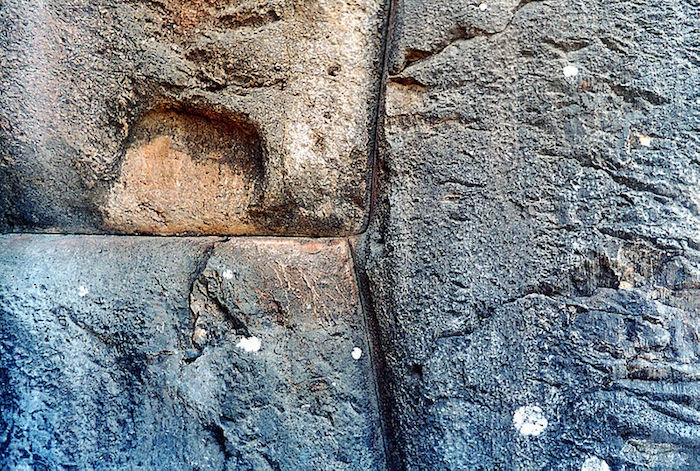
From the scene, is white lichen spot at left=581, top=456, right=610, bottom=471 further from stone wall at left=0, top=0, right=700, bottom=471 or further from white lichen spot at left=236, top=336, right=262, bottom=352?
white lichen spot at left=236, top=336, right=262, bottom=352

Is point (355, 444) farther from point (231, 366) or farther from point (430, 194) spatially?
point (430, 194)

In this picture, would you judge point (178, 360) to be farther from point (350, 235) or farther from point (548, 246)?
point (548, 246)

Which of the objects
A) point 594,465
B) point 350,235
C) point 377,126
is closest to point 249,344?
point 350,235

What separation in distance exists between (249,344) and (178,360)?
0.12 metres

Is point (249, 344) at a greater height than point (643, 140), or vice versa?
point (643, 140)

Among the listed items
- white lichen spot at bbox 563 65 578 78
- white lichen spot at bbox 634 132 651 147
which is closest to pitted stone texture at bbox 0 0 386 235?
white lichen spot at bbox 563 65 578 78

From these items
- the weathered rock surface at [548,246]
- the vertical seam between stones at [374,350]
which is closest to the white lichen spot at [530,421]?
the weathered rock surface at [548,246]

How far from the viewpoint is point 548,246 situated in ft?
2.70

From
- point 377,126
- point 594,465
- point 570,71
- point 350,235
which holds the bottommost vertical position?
point 594,465

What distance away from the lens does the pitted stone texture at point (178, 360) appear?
85cm

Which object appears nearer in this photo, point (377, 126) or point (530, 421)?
point (530, 421)

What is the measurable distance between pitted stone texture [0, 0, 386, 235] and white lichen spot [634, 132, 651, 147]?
17.4 inches

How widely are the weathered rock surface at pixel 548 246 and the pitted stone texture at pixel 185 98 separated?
14 cm

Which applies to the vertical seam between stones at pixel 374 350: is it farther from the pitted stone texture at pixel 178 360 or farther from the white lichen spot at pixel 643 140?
the white lichen spot at pixel 643 140
